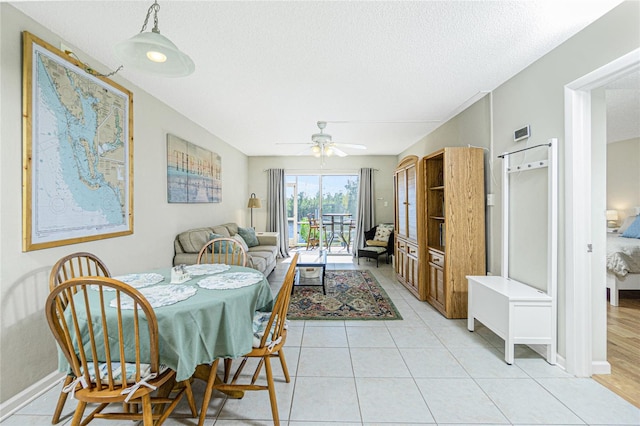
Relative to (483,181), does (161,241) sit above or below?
below

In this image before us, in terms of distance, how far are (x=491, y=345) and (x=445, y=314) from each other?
2.17 feet

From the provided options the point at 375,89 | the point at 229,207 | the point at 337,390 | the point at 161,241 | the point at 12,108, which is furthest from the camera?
the point at 229,207

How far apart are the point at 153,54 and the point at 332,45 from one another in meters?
1.34

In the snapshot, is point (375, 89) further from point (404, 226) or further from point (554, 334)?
point (554, 334)

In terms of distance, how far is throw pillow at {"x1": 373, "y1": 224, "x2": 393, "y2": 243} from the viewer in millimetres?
6428

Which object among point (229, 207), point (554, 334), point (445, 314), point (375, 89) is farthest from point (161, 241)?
point (554, 334)

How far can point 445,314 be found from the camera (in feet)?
10.7

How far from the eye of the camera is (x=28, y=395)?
1.86 m

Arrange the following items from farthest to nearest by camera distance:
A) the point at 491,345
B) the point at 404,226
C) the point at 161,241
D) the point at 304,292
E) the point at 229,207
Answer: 1. the point at 229,207
2. the point at 404,226
3. the point at 304,292
4. the point at 161,241
5. the point at 491,345

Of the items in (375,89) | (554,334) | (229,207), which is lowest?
(554,334)

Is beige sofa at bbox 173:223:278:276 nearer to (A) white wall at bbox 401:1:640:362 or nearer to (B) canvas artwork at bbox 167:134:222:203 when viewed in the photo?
(B) canvas artwork at bbox 167:134:222:203

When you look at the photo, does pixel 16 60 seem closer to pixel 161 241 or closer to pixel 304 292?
pixel 161 241

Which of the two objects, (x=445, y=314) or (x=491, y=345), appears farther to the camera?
(x=445, y=314)

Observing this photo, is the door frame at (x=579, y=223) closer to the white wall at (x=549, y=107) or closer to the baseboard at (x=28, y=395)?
the white wall at (x=549, y=107)
